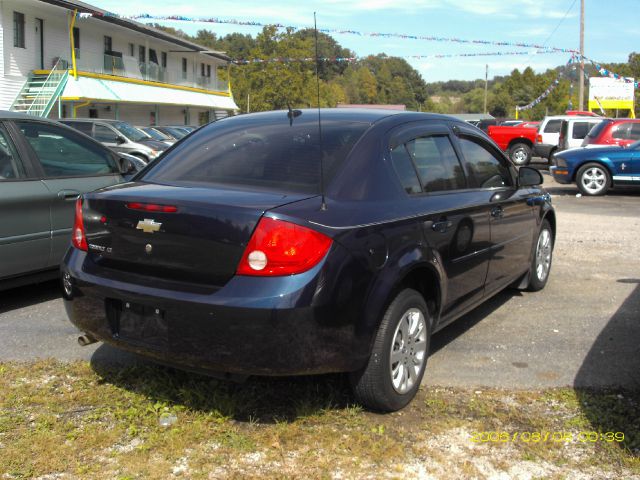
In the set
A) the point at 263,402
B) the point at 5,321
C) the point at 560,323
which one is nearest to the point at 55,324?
the point at 5,321

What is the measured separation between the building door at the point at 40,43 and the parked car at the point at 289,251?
92.3ft

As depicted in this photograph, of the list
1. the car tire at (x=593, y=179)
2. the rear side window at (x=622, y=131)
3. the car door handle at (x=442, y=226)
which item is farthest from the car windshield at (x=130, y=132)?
the car door handle at (x=442, y=226)

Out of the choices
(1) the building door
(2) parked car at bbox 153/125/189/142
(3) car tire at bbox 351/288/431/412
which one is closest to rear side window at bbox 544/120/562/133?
(2) parked car at bbox 153/125/189/142

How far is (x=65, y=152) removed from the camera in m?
5.89

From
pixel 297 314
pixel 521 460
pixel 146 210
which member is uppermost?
pixel 146 210

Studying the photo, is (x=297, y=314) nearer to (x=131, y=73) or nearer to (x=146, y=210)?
(x=146, y=210)

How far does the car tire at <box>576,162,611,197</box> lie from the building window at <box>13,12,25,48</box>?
23.3m

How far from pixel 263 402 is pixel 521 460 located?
1404 mm

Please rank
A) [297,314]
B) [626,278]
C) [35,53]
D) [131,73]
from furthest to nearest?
[131,73] < [35,53] < [626,278] < [297,314]

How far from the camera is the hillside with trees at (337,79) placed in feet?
150

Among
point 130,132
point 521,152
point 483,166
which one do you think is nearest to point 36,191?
point 483,166

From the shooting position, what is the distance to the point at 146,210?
3.37 m

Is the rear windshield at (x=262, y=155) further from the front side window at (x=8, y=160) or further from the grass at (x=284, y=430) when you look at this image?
the front side window at (x=8, y=160)

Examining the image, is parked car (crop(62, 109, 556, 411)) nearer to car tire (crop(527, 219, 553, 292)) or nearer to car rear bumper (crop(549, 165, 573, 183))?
car tire (crop(527, 219, 553, 292))
